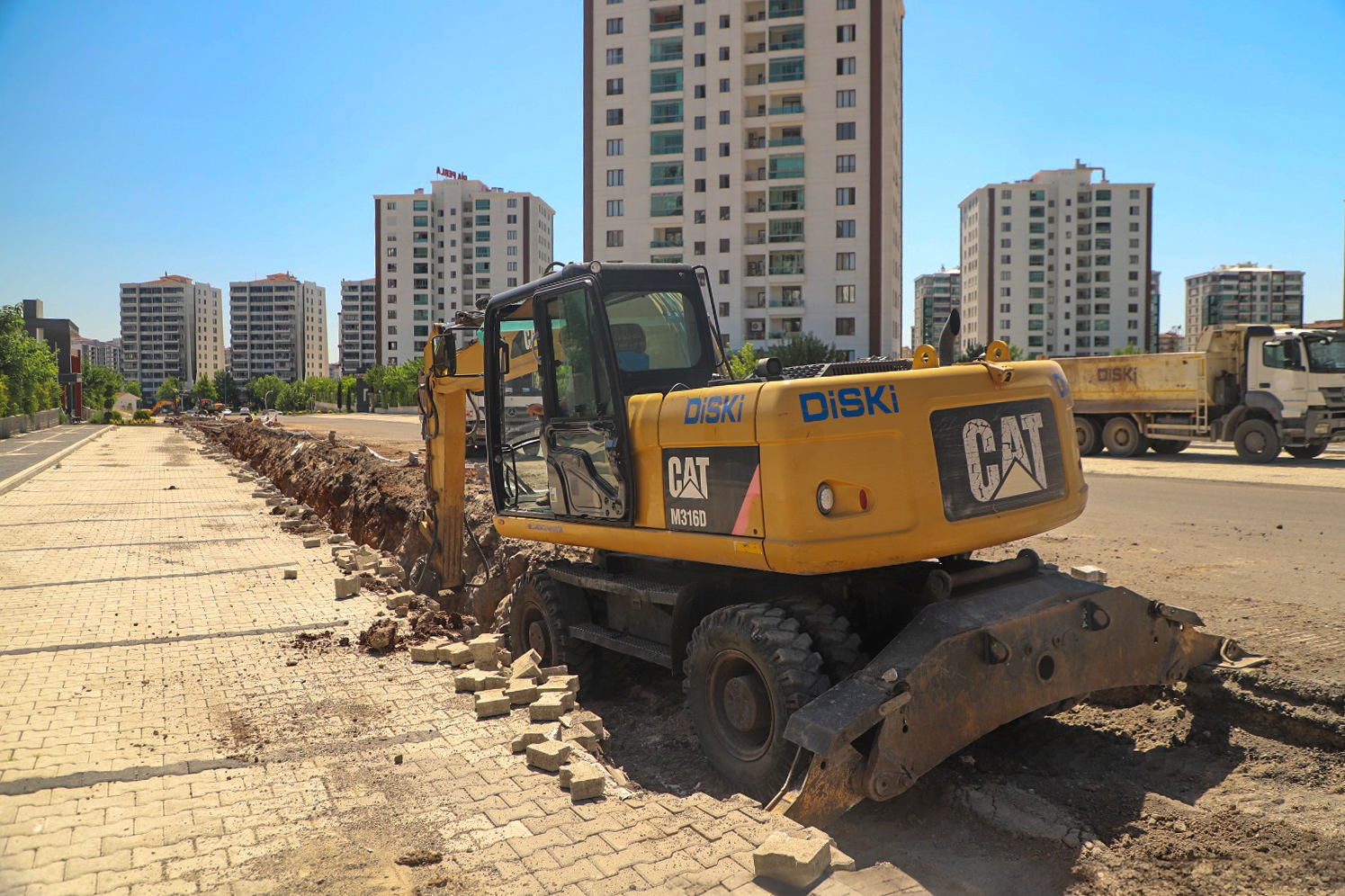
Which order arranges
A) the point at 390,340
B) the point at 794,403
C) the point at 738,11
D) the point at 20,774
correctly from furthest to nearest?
the point at 390,340 < the point at 738,11 < the point at 20,774 < the point at 794,403

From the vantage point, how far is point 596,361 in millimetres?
5969

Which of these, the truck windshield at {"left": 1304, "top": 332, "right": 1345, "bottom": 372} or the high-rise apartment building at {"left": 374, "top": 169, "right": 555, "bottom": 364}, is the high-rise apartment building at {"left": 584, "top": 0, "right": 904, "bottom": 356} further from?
the high-rise apartment building at {"left": 374, "top": 169, "right": 555, "bottom": 364}

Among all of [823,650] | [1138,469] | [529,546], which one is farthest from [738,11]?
[823,650]

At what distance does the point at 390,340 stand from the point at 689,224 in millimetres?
66099

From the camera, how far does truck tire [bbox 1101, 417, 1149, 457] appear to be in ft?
80.5

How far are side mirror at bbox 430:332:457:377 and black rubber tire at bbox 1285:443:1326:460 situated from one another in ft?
71.7

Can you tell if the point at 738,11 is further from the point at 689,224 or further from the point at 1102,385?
the point at 1102,385

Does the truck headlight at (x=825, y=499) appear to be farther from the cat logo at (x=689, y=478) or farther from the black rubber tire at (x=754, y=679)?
the cat logo at (x=689, y=478)

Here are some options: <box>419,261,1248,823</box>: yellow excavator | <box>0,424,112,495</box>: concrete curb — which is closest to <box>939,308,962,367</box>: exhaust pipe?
<box>419,261,1248,823</box>: yellow excavator

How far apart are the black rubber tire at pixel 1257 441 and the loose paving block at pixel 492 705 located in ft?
72.7

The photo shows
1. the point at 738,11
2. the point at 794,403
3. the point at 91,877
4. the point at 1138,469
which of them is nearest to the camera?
the point at 91,877

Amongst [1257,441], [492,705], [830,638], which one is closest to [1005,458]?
[830,638]

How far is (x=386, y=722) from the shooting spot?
18.7 feet

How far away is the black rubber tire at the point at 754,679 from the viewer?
4.50m
